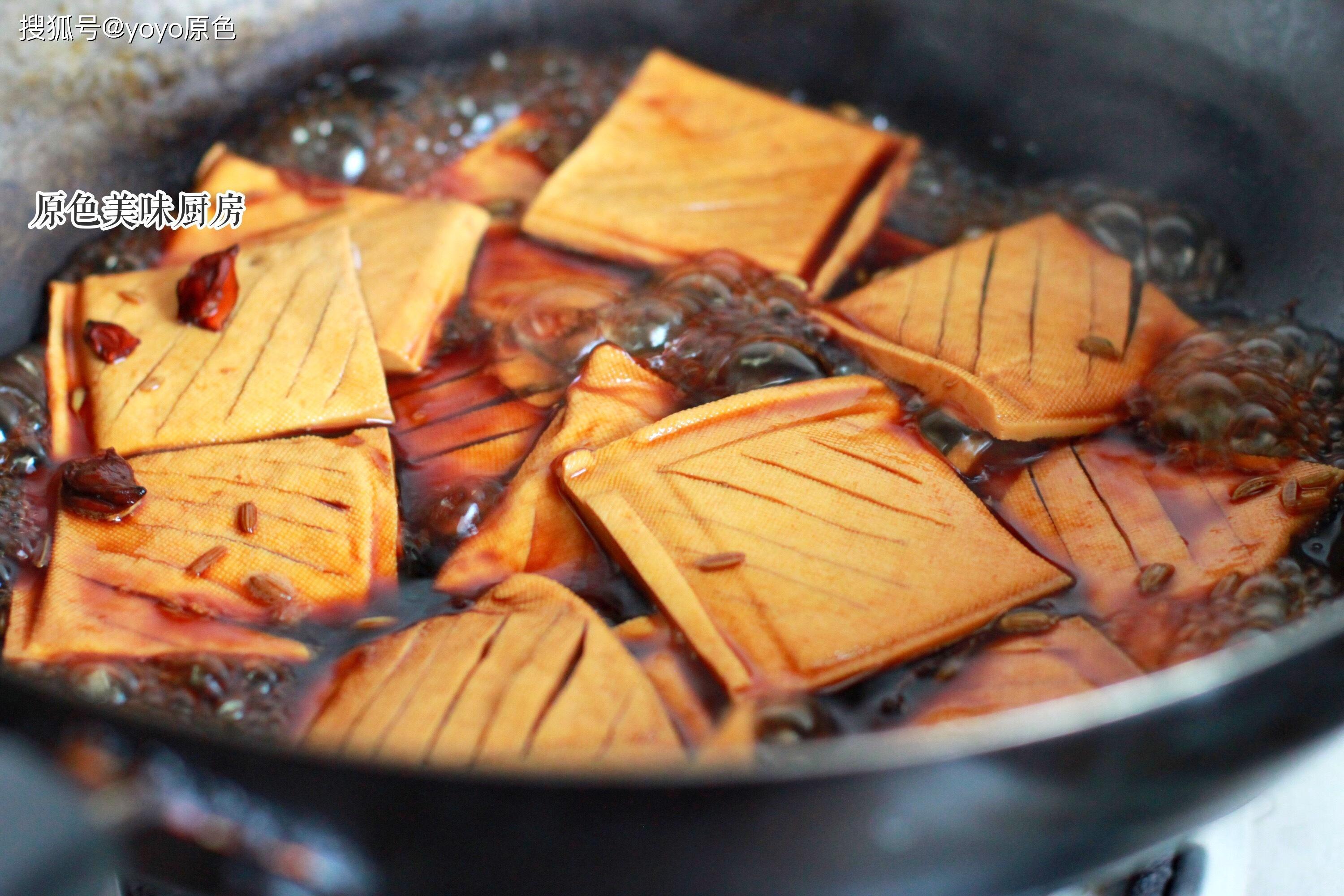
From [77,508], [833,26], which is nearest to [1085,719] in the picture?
[77,508]

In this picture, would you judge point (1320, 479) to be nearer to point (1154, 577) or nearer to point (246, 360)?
point (1154, 577)

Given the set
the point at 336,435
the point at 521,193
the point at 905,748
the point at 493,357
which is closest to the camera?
the point at 905,748

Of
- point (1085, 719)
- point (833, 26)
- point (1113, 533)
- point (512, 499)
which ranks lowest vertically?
point (512, 499)

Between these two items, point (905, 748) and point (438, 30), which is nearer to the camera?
point (905, 748)

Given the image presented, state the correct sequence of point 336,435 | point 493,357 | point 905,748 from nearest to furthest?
point 905,748, point 336,435, point 493,357

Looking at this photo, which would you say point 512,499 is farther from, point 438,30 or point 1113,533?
point 438,30

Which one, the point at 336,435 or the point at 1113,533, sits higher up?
the point at 1113,533
